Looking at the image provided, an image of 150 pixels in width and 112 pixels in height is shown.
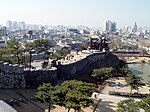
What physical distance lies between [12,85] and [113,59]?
26380 mm

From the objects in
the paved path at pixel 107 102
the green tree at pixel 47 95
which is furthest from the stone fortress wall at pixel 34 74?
the green tree at pixel 47 95

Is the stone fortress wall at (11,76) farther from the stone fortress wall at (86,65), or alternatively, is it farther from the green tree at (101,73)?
the green tree at (101,73)

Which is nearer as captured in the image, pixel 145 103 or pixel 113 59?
pixel 145 103

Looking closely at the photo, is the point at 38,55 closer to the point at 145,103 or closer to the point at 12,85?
the point at 12,85

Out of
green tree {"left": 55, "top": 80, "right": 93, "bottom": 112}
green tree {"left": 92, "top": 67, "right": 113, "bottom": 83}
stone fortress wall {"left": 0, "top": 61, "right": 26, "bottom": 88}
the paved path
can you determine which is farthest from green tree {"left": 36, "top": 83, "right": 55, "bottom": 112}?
green tree {"left": 92, "top": 67, "right": 113, "bottom": 83}

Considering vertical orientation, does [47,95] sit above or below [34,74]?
below

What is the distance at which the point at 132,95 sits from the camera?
33000mm

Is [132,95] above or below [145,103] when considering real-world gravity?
below

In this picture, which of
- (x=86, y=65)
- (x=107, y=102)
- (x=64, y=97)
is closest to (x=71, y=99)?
(x=64, y=97)

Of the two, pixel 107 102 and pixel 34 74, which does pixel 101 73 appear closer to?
pixel 107 102

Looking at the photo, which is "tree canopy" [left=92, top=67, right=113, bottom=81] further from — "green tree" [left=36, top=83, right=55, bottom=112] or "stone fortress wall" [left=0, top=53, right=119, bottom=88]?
"green tree" [left=36, top=83, right=55, bottom=112]

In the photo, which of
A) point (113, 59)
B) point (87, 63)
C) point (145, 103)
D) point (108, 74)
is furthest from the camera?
point (113, 59)

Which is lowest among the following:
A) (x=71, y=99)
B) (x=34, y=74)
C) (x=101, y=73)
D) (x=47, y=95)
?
(x=101, y=73)

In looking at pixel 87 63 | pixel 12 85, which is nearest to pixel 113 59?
pixel 87 63
